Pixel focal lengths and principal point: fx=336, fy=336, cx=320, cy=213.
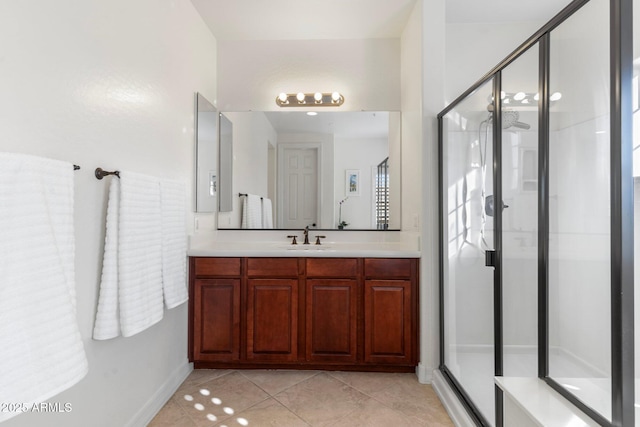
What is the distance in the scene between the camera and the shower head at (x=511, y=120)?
4.78 feet

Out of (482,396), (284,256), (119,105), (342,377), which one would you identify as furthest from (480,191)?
(119,105)

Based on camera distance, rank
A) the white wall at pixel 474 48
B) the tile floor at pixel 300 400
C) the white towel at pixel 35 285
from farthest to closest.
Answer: the white wall at pixel 474 48 < the tile floor at pixel 300 400 < the white towel at pixel 35 285

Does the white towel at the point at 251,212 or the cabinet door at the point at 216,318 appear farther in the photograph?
the white towel at the point at 251,212

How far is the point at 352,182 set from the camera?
9.68ft

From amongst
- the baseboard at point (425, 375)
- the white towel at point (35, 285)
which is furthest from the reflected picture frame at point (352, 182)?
the white towel at point (35, 285)

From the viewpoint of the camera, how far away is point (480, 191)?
5.84 ft

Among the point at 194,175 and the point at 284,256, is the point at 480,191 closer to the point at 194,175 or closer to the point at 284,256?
the point at 284,256

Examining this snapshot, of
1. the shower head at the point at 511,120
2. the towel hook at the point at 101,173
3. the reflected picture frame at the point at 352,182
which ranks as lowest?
the towel hook at the point at 101,173

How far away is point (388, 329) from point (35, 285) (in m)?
1.98

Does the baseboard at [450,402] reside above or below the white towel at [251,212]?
below

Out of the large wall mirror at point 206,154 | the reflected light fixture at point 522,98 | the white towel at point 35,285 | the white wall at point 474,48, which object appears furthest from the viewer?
the white wall at point 474,48

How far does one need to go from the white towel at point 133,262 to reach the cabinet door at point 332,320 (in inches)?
40.0

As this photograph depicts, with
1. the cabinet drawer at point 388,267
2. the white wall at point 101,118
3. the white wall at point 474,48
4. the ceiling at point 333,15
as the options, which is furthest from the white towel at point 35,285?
the white wall at point 474,48

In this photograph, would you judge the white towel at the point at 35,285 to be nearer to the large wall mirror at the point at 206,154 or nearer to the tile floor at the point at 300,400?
the tile floor at the point at 300,400
